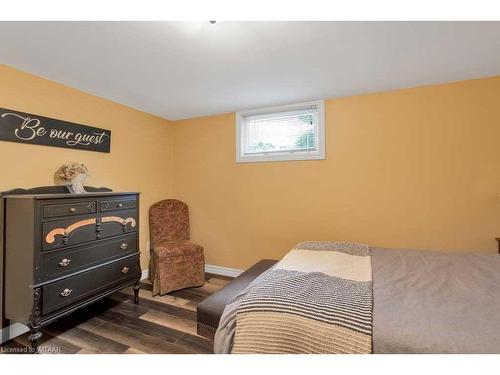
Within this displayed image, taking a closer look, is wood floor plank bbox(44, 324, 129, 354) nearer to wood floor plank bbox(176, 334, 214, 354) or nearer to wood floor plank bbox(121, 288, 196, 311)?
wood floor plank bbox(176, 334, 214, 354)

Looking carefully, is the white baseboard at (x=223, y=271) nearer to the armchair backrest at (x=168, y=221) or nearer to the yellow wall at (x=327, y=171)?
the yellow wall at (x=327, y=171)

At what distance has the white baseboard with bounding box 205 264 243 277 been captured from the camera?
325 cm

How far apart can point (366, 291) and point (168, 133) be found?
3.31 metres

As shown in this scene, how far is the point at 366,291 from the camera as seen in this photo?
1.26 meters

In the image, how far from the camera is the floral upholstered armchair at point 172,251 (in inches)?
105

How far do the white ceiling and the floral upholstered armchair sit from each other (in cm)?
155

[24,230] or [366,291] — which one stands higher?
[24,230]

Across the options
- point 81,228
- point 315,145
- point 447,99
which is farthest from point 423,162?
point 81,228

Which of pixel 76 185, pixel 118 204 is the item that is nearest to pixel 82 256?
pixel 118 204

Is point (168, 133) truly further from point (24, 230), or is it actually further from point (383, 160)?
point (383, 160)

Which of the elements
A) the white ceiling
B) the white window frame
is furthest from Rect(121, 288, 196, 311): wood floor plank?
the white ceiling

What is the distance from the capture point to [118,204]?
7.65 ft

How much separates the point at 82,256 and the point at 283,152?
235 centimetres

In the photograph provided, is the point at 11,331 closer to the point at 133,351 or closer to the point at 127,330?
the point at 127,330
